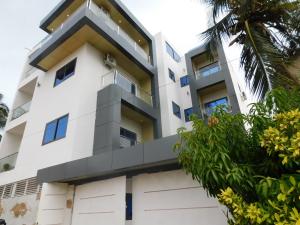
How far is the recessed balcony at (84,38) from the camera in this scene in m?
12.2

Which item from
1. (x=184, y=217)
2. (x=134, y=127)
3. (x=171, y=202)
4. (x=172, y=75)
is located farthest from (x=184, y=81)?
(x=184, y=217)

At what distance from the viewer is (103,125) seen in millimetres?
10719

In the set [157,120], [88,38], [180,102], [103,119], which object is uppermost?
[88,38]

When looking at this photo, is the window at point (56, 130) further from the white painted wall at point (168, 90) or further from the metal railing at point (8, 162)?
the white painted wall at point (168, 90)

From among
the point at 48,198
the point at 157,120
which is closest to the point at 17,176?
the point at 48,198

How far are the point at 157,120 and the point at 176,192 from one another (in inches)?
314

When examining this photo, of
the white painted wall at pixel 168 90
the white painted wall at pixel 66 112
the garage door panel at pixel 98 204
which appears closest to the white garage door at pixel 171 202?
the garage door panel at pixel 98 204

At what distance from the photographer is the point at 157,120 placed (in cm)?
1442

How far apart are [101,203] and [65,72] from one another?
28.5 feet

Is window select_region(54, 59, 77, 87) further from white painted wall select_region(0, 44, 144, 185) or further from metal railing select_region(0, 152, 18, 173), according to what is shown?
metal railing select_region(0, 152, 18, 173)

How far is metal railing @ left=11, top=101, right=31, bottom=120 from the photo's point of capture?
15397mm

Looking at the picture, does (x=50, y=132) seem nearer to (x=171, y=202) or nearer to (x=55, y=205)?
(x=55, y=205)

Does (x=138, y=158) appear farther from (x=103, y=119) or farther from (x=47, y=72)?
(x=47, y=72)

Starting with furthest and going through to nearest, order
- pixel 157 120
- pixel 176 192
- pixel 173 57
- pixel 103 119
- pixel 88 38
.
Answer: pixel 173 57 → pixel 157 120 → pixel 88 38 → pixel 103 119 → pixel 176 192
